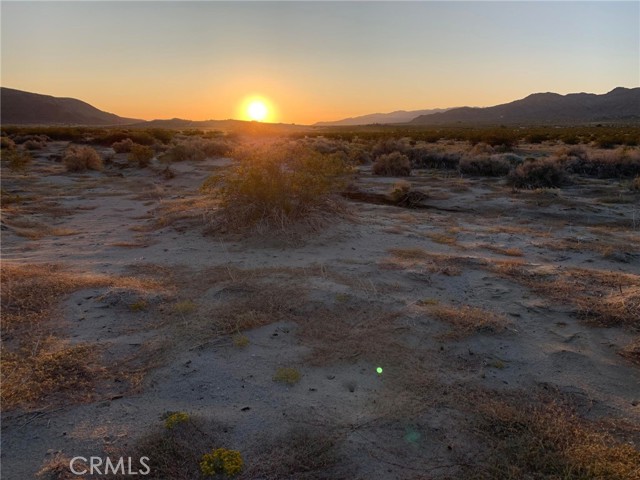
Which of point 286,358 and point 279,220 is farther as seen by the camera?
point 279,220

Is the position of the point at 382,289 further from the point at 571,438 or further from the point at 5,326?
the point at 5,326

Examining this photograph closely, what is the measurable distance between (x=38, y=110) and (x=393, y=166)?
135 meters

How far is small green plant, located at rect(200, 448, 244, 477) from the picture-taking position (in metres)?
3.33

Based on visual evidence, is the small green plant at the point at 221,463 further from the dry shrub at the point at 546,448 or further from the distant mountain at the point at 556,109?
the distant mountain at the point at 556,109

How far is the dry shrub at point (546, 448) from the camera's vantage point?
329 centimetres

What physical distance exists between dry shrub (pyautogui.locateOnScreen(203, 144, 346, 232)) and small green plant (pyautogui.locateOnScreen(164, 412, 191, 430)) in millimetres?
5725

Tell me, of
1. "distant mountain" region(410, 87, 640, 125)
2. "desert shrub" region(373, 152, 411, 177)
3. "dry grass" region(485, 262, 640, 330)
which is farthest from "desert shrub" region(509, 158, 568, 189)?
"distant mountain" region(410, 87, 640, 125)

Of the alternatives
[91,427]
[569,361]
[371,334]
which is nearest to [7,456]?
[91,427]

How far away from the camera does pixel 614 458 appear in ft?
11.2

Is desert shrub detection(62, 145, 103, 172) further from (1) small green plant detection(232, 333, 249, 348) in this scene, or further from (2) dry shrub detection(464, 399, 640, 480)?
(2) dry shrub detection(464, 399, 640, 480)

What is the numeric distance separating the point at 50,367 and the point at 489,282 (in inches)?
235

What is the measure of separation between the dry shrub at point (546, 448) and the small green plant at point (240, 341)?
2572 millimetres

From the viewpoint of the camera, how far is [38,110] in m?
124

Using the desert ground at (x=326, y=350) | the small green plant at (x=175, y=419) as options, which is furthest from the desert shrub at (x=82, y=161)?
the small green plant at (x=175, y=419)
